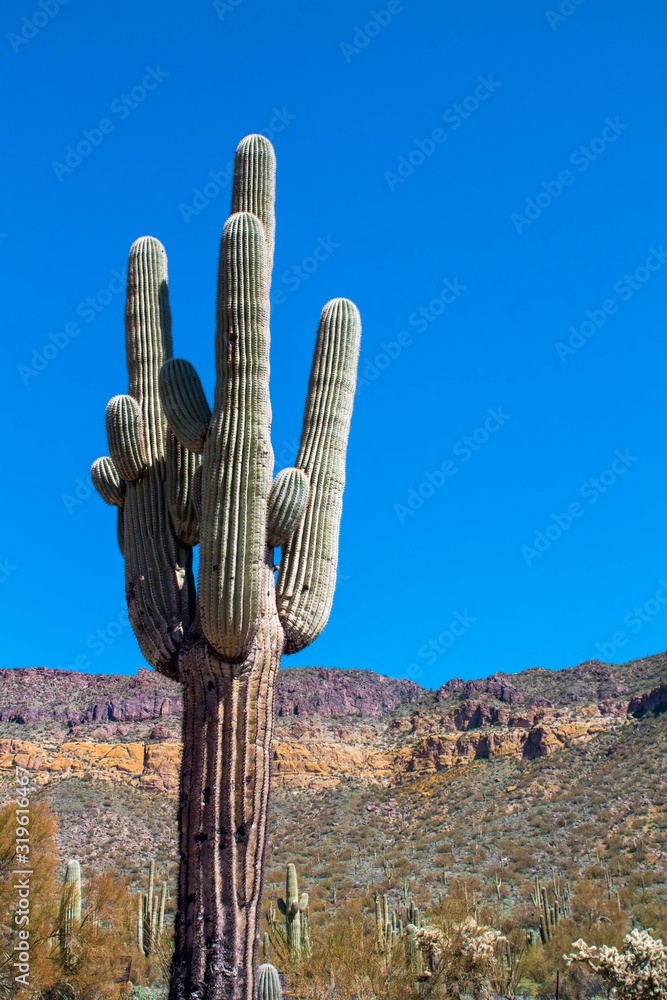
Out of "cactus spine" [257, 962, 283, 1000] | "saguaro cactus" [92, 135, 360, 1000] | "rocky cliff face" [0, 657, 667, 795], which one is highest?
"rocky cliff face" [0, 657, 667, 795]

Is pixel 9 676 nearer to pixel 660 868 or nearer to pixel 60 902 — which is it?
pixel 660 868

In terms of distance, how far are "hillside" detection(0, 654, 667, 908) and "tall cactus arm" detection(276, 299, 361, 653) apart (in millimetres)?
19008

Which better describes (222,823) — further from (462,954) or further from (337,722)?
(337,722)

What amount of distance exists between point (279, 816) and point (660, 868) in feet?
65.4

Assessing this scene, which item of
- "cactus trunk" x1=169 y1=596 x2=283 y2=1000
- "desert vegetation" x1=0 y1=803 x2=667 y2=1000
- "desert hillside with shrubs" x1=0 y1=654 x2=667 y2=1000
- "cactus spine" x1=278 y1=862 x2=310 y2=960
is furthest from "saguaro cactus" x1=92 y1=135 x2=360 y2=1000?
"cactus spine" x1=278 y1=862 x2=310 y2=960

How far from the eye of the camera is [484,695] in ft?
182

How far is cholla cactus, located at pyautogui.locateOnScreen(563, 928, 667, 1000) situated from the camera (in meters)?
12.4

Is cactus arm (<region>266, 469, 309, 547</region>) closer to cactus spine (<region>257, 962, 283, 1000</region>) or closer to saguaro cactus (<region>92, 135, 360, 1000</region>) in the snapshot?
saguaro cactus (<region>92, 135, 360, 1000</region>)

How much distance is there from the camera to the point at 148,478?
27.4ft

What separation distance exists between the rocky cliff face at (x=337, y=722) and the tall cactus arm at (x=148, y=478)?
118ft

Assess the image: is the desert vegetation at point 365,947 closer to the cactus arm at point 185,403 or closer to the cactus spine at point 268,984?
the cactus spine at point 268,984

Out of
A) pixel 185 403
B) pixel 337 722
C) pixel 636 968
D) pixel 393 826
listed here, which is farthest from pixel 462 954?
pixel 337 722

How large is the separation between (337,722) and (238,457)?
5130cm

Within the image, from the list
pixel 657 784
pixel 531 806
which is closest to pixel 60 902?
pixel 657 784
